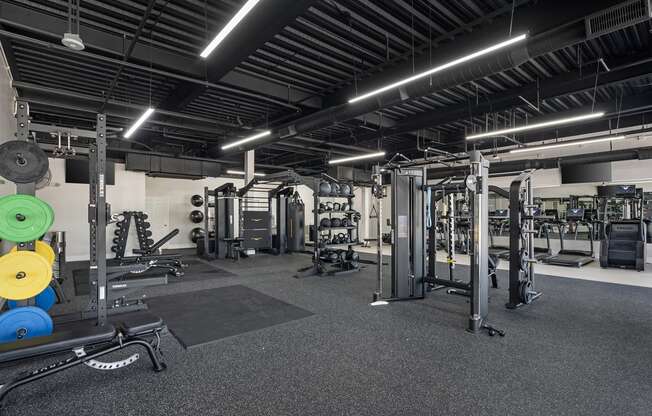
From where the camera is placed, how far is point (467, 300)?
16.0 ft

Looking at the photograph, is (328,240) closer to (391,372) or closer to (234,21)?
(391,372)

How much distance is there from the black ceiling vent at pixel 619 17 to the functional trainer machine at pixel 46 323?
514 cm

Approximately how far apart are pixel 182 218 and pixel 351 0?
10404 millimetres

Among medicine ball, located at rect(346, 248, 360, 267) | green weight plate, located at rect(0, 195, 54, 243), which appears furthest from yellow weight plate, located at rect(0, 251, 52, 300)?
medicine ball, located at rect(346, 248, 360, 267)

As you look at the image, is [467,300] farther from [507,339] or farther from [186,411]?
[186,411]

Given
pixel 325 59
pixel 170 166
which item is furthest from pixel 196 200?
pixel 325 59

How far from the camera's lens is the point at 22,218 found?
2797mm

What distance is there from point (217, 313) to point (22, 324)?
1912 millimetres

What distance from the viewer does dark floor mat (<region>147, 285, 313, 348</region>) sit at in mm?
3553

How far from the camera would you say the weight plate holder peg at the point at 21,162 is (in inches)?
111

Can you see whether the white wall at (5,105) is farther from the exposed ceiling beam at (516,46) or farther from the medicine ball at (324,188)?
the exposed ceiling beam at (516,46)

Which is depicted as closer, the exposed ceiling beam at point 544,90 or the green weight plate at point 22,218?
the green weight plate at point 22,218

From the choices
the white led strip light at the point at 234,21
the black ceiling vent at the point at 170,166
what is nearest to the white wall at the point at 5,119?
the white led strip light at the point at 234,21

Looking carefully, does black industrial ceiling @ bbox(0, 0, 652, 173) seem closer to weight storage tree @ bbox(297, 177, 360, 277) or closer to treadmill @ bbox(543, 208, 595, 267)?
weight storage tree @ bbox(297, 177, 360, 277)
